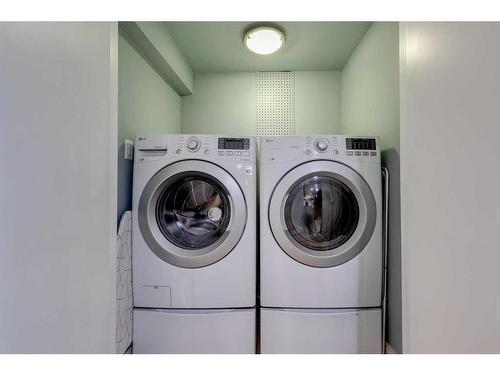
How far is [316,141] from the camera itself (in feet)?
4.14

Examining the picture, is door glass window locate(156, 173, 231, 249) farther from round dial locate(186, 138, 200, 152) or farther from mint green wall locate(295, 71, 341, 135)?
mint green wall locate(295, 71, 341, 135)

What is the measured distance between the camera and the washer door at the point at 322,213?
1.23 m

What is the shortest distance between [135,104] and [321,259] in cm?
129

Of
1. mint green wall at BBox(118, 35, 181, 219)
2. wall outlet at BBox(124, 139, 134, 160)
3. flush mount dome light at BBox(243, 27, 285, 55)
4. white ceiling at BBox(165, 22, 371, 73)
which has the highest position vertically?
white ceiling at BBox(165, 22, 371, 73)

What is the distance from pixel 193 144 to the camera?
4.15ft

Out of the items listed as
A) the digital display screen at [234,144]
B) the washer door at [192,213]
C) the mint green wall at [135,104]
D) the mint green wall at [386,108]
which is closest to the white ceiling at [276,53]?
the mint green wall at [386,108]

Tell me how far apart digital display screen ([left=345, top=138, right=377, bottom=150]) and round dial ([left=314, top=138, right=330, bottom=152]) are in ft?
0.34

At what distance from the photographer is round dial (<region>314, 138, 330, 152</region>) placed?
125 centimetres
